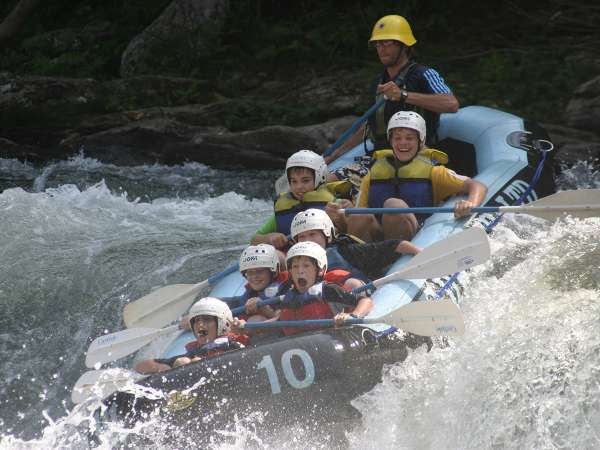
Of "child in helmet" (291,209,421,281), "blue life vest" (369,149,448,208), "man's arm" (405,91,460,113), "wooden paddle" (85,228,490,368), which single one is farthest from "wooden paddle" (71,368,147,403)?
"man's arm" (405,91,460,113)

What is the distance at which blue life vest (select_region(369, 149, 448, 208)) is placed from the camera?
605 centimetres

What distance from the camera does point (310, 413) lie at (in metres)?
4.66

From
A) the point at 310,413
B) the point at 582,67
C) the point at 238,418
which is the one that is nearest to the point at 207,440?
the point at 238,418

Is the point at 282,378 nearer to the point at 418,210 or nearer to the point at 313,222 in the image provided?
the point at 313,222

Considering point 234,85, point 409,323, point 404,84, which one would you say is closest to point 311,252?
point 409,323

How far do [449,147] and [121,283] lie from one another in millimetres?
2460

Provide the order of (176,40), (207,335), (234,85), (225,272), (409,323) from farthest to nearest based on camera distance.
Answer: (176,40), (234,85), (225,272), (207,335), (409,323)

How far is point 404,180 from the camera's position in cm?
606

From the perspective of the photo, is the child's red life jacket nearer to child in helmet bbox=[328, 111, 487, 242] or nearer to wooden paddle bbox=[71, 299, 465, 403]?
wooden paddle bbox=[71, 299, 465, 403]

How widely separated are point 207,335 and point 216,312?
142mm

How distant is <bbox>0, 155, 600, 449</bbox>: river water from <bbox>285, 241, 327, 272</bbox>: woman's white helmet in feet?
2.18

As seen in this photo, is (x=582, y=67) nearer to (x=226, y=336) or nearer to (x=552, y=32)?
(x=552, y=32)

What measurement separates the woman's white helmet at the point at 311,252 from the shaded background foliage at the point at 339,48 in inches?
216

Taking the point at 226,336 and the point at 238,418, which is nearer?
the point at 238,418
